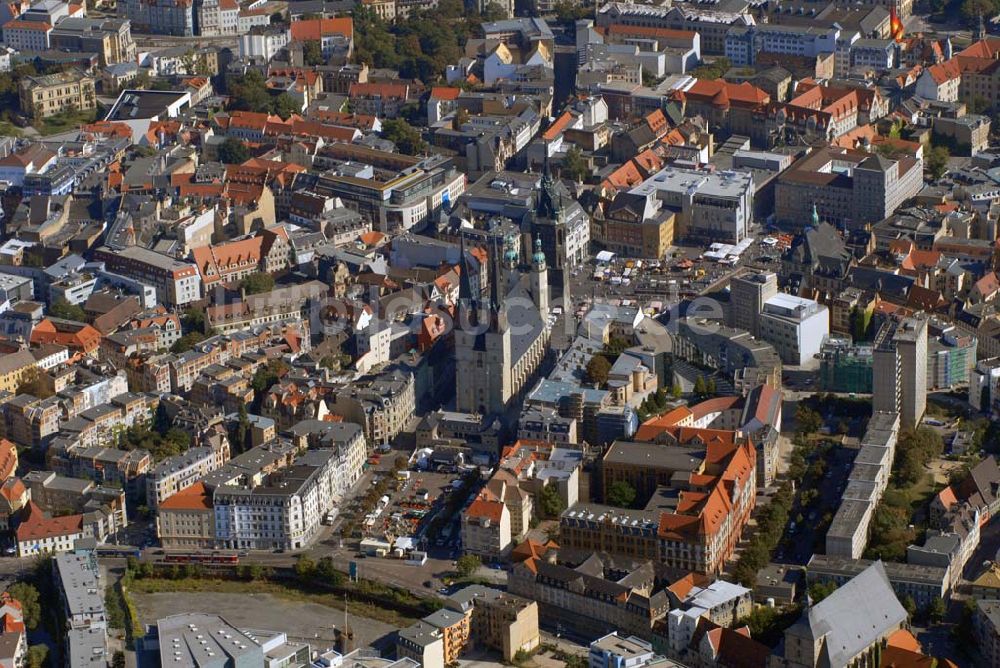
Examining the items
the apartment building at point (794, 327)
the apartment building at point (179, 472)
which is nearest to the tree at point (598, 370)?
the apartment building at point (794, 327)

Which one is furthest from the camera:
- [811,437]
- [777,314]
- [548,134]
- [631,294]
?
[548,134]

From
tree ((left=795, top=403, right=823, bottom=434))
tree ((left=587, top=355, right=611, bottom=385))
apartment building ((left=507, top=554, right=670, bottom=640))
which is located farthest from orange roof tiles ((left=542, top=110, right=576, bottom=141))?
apartment building ((left=507, top=554, right=670, bottom=640))

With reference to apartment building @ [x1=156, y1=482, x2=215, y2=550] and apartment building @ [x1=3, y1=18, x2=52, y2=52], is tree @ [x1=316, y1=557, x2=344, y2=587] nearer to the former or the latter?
apartment building @ [x1=156, y1=482, x2=215, y2=550]

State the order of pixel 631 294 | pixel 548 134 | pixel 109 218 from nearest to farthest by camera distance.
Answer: pixel 631 294 < pixel 109 218 < pixel 548 134

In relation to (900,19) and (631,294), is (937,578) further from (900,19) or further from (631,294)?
(900,19)

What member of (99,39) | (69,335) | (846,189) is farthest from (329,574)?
(99,39)

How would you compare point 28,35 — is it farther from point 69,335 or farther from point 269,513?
point 269,513

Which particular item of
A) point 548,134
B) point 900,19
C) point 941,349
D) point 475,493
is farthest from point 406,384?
point 900,19

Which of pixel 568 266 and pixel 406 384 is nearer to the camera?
pixel 406 384
